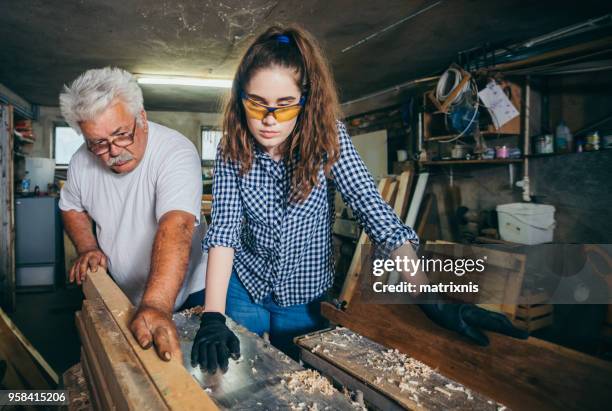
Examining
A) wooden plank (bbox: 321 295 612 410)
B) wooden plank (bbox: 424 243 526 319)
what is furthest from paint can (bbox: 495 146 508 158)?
wooden plank (bbox: 321 295 612 410)

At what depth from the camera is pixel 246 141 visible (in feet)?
4.60

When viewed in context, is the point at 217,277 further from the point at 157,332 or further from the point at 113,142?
the point at 113,142

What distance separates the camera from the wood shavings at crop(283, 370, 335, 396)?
98cm

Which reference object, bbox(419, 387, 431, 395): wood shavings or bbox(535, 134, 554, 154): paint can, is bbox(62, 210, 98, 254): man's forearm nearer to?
bbox(419, 387, 431, 395): wood shavings

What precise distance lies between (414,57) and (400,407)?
4.80 meters

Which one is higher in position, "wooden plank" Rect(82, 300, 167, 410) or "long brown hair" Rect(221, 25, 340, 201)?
"long brown hair" Rect(221, 25, 340, 201)

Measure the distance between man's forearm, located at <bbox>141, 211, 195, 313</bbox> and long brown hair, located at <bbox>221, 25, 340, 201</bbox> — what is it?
1.06 feet

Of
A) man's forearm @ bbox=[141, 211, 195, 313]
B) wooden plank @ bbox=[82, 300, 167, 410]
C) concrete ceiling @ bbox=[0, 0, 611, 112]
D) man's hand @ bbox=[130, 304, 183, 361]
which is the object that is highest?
concrete ceiling @ bbox=[0, 0, 611, 112]

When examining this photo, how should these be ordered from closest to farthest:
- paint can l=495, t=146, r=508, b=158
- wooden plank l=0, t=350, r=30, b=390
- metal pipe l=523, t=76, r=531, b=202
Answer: wooden plank l=0, t=350, r=30, b=390 < metal pipe l=523, t=76, r=531, b=202 < paint can l=495, t=146, r=508, b=158

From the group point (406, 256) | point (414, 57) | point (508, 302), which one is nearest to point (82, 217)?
point (406, 256)

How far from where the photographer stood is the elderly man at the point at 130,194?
1.41 metres

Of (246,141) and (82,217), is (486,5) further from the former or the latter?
(82,217)

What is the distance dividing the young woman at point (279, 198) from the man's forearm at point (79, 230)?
852 millimetres

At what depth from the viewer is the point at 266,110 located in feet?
4.01
